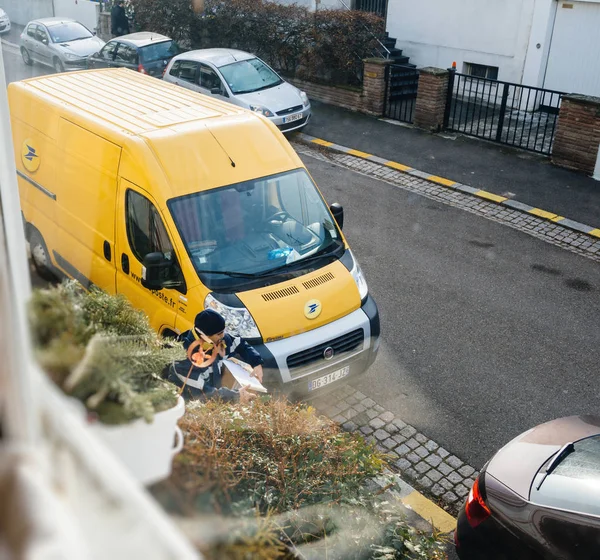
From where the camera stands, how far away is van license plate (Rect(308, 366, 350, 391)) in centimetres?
576

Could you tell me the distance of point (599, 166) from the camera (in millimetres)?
11844

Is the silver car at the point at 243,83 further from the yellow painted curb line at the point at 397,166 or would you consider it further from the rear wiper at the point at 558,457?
the rear wiper at the point at 558,457

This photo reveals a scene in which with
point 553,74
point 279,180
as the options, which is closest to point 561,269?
point 279,180

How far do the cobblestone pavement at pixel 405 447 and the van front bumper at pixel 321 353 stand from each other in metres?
0.36

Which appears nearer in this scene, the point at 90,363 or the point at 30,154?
the point at 90,363

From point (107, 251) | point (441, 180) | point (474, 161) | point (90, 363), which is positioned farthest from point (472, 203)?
point (90, 363)

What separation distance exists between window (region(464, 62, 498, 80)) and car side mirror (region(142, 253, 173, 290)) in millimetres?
13429

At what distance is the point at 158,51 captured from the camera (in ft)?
54.6

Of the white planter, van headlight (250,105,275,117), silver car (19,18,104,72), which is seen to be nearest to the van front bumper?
the white planter

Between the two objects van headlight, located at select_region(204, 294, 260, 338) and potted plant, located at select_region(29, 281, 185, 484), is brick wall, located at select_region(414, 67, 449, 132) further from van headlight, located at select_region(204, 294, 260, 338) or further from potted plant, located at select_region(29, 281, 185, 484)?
potted plant, located at select_region(29, 281, 185, 484)

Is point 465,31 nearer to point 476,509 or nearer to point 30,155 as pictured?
point 30,155

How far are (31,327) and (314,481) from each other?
266cm

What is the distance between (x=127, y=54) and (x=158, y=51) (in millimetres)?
769

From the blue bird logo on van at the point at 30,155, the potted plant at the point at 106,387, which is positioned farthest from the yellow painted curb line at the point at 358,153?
the potted plant at the point at 106,387
